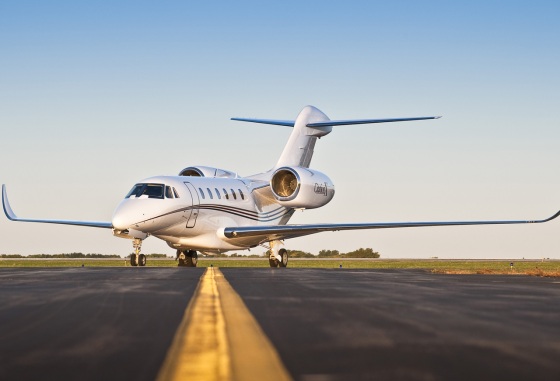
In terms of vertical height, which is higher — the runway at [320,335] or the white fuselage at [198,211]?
the white fuselage at [198,211]

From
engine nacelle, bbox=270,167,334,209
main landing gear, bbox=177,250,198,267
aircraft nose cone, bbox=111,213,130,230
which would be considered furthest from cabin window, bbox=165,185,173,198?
engine nacelle, bbox=270,167,334,209

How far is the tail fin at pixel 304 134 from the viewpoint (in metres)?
45.3

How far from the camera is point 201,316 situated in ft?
27.4

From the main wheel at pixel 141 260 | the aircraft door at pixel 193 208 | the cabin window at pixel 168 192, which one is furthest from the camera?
the aircraft door at pixel 193 208

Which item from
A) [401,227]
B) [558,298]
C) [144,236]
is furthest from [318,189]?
[558,298]

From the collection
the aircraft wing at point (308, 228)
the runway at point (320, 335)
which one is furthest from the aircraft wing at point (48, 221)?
the runway at point (320, 335)

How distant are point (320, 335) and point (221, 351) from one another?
4.36 ft

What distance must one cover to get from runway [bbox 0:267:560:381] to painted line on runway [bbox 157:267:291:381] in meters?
0.06

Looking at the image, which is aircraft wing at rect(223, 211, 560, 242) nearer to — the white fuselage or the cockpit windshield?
the white fuselage

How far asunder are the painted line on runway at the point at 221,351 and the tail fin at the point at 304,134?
120 feet

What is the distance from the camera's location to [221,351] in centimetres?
564

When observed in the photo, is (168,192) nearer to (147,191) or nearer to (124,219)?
(147,191)

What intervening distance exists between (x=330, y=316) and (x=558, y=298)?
490 centimetres

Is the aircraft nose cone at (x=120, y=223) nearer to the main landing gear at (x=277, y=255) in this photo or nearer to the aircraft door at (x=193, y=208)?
the aircraft door at (x=193, y=208)
